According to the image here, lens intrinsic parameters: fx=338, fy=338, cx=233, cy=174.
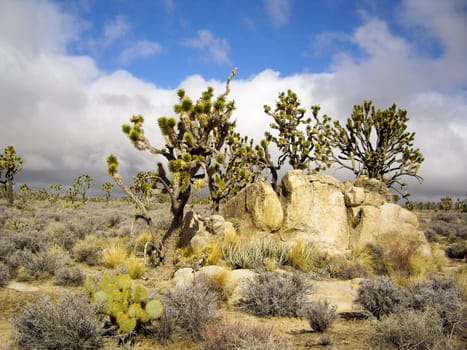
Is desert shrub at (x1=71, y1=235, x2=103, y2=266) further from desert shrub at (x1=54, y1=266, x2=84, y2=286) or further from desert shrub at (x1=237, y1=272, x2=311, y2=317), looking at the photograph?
desert shrub at (x1=237, y1=272, x2=311, y2=317)

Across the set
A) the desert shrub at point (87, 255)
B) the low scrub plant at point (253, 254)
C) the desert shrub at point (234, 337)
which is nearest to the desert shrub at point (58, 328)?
the desert shrub at point (234, 337)

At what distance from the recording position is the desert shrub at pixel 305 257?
378 inches

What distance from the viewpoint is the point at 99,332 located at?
14.5 ft

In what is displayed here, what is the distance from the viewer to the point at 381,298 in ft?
19.3

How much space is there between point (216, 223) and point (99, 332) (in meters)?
7.14

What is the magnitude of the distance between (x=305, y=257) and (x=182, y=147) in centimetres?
500

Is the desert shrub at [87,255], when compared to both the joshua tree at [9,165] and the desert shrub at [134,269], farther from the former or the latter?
the joshua tree at [9,165]

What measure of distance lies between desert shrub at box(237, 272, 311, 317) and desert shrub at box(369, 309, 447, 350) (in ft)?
5.92

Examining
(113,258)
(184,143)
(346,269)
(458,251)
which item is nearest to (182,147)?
(184,143)

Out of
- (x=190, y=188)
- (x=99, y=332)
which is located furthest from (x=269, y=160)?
(x=99, y=332)

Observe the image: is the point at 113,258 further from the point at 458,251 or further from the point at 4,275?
the point at 458,251

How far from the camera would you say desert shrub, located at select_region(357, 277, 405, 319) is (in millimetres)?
5762

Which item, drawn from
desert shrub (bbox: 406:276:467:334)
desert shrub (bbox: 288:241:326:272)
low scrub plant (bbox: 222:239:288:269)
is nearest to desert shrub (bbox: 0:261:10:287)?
low scrub plant (bbox: 222:239:288:269)

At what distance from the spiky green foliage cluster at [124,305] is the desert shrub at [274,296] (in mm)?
2090
